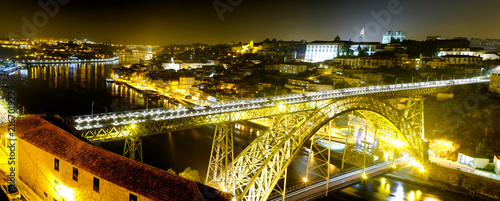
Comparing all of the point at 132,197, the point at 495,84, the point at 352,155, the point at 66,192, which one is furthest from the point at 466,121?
the point at 66,192

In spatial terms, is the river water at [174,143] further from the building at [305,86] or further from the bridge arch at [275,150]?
the building at [305,86]

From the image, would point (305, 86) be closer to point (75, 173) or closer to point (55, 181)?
point (55, 181)

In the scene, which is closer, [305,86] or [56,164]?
[56,164]

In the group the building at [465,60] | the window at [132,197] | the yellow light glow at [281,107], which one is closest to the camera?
the window at [132,197]

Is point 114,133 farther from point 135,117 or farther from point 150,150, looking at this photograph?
point 150,150

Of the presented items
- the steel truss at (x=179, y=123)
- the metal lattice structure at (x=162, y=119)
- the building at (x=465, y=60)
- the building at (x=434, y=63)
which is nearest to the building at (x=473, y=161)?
the metal lattice structure at (x=162, y=119)

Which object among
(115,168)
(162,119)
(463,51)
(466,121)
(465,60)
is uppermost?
(463,51)
